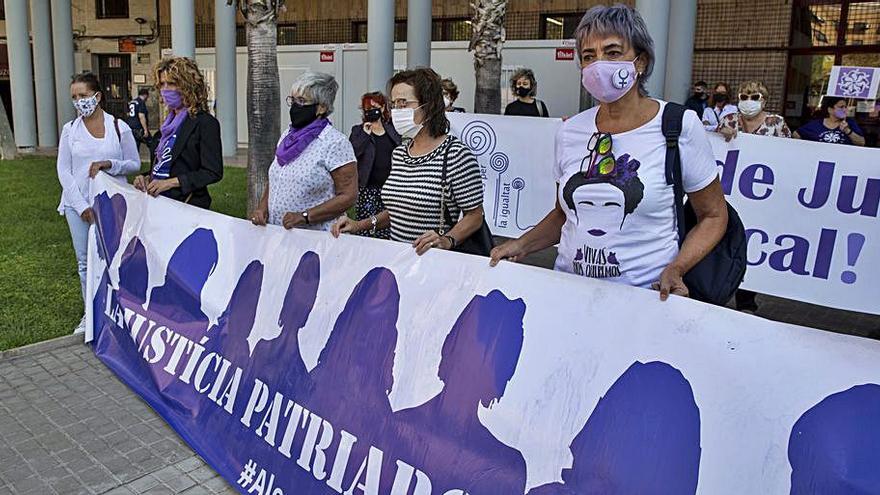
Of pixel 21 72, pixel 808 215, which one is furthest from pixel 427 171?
pixel 21 72

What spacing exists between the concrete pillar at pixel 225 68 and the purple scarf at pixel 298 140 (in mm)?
13934

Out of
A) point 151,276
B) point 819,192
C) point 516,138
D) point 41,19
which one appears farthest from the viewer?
point 41,19

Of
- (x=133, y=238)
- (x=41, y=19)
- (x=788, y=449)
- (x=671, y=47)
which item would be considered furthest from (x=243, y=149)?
(x=788, y=449)

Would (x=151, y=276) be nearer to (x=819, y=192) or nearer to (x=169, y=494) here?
(x=169, y=494)

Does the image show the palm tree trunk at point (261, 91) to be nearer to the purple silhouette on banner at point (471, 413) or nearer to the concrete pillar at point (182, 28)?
the concrete pillar at point (182, 28)

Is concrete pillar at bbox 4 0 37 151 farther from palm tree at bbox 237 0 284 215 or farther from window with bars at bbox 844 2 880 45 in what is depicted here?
window with bars at bbox 844 2 880 45

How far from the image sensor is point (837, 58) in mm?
15031

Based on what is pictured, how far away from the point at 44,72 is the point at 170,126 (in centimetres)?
1754

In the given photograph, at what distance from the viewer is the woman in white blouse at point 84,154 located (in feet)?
17.1

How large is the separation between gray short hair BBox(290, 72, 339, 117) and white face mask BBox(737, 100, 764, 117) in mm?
4463

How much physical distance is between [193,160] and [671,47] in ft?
37.8

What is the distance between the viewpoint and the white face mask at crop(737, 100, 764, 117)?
695cm

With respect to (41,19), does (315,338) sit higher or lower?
lower

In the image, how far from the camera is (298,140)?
391 centimetres
